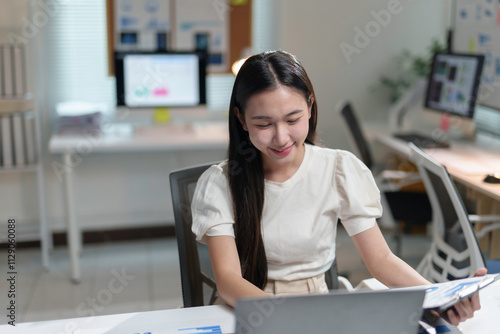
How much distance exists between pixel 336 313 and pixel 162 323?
49 centimetres

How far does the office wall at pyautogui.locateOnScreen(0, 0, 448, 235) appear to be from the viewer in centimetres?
384

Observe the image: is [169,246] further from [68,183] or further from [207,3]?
[207,3]

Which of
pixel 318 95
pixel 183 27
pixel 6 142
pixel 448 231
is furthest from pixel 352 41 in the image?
pixel 6 142

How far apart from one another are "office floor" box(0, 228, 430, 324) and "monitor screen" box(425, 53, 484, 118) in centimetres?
89

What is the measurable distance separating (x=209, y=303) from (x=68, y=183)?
183 cm

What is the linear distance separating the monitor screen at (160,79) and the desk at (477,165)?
115 cm

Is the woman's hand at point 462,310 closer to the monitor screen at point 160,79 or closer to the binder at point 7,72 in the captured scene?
the monitor screen at point 160,79

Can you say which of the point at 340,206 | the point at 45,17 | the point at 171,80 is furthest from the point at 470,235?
the point at 45,17

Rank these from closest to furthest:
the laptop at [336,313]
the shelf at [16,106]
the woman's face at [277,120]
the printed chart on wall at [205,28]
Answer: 1. the laptop at [336,313]
2. the woman's face at [277,120]
3. the shelf at [16,106]
4. the printed chart on wall at [205,28]

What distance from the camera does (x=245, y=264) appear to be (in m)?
1.52

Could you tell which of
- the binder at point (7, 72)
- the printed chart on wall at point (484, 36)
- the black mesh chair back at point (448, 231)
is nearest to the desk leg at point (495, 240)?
the black mesh chair back at point (448, 231)

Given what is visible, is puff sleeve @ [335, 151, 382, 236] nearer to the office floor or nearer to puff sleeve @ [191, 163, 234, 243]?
puff sleeve @ [191, 163, 234, 243]

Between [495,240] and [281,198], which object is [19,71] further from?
[495,240]

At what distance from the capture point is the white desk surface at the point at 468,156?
259cm
